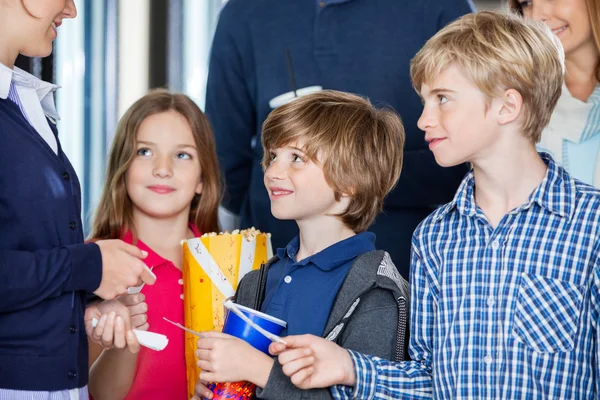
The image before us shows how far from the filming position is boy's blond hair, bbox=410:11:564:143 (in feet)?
5.49

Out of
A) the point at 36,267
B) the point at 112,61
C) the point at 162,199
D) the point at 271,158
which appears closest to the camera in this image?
the point at 36,267

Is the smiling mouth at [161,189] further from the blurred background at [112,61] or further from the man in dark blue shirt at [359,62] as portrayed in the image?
the blurred background at [112,61]

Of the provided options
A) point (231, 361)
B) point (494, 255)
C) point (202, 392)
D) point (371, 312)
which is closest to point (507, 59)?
point (494, 255)

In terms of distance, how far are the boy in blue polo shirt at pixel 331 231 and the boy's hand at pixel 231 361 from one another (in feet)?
0.07

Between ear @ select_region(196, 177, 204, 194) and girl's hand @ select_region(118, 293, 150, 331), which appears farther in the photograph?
ear @ select_region(196, 177, 204, 194)

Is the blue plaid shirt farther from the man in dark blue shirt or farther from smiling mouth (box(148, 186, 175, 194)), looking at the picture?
smiling mouth (box(148, 186, 175, 194))

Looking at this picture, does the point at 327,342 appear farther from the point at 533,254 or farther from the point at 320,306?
the point at 533,254

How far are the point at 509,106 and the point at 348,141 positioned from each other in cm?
42

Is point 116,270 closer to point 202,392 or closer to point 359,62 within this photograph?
point 202,392

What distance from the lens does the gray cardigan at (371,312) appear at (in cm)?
175

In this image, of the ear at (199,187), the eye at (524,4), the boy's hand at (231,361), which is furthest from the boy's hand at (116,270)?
the eye at (524,4)

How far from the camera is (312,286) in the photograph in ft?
6.04

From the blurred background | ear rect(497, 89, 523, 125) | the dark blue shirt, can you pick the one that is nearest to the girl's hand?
the dark blue shirt

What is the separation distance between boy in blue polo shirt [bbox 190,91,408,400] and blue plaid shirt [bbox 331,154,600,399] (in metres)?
0.08
